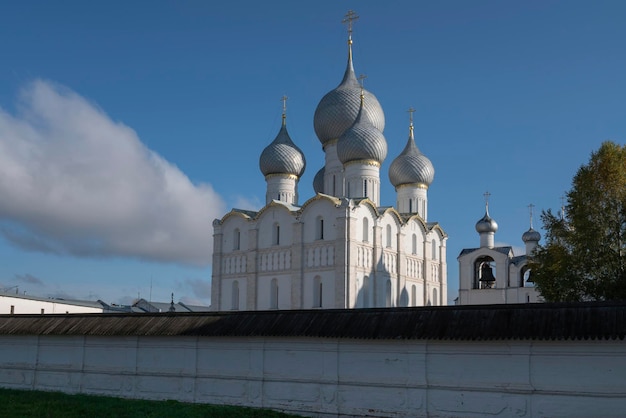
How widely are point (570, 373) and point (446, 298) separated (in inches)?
1167

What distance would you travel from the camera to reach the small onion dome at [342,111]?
4191 centimetres

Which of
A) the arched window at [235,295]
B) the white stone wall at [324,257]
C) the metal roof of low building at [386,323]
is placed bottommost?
the metal roof of low building at [386,323]

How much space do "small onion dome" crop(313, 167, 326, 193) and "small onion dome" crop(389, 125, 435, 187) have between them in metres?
3.98

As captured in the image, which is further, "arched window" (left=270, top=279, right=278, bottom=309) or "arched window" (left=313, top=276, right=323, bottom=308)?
"arched window" (left=270, top=279, right=278, bottom=309)

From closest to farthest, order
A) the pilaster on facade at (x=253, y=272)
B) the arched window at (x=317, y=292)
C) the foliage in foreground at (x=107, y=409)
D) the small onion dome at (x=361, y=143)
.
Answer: the foliage in foreground at (x=107, y=409) < the arched window at (x=317, y=292) < the pilaster on facade at (x=253, y=272) < the small onion dome at (x=361, y=143)

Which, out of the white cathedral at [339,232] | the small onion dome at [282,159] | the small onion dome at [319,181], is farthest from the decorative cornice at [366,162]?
the small onion dome at [319,181]

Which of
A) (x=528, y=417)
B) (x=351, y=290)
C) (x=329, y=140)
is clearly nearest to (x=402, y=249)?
(x=351, y=290)

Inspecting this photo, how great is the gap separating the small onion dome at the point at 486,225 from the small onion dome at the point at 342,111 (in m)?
12.1

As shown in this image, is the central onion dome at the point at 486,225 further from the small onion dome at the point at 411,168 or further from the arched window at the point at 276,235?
the arched window at the point at 276,235

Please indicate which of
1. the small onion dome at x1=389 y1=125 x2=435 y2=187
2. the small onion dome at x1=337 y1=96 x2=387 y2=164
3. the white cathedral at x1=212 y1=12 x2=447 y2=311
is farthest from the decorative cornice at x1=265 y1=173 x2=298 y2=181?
the small onion dome at x1=389 y1=125 x2=435 y2=187

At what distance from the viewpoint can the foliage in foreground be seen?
15.4 m

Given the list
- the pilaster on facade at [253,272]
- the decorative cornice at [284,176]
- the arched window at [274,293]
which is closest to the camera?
the arched window at [274,293]

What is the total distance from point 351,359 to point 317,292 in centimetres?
2005

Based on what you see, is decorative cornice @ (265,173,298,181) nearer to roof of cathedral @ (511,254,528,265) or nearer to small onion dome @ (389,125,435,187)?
small onion dome @ (389,125,435,187)
